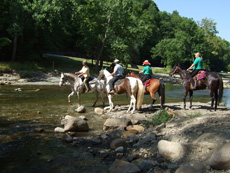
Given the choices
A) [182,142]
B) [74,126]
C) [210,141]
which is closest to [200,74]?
[182,142]

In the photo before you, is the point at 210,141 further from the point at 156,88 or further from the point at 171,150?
the point at 156,88

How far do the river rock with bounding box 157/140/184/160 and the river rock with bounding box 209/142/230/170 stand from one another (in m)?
0.95

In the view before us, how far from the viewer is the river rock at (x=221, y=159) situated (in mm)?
5340

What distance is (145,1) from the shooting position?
339ft

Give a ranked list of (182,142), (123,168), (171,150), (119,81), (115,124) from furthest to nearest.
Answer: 1. (119,81)
2. (115,124)
3. (182,142)
4. (171,150)
5. (123,168)

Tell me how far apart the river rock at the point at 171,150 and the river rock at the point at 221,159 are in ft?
3.12

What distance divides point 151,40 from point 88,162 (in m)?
80.9

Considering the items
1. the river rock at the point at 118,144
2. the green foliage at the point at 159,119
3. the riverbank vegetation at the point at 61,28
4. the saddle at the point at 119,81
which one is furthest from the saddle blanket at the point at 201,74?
the riverbank vegetation at the point at 61,28

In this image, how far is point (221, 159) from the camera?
538 centimetres

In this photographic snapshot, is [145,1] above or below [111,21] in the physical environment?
above

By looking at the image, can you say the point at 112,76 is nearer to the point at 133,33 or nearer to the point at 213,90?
Answer: the point at 213,90

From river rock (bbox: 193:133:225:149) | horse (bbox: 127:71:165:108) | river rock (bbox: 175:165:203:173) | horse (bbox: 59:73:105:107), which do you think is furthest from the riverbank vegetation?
river rock (bbox: 175:165:203:173)

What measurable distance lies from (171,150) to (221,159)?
1.37 meters

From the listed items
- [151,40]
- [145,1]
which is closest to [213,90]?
[151,40]
